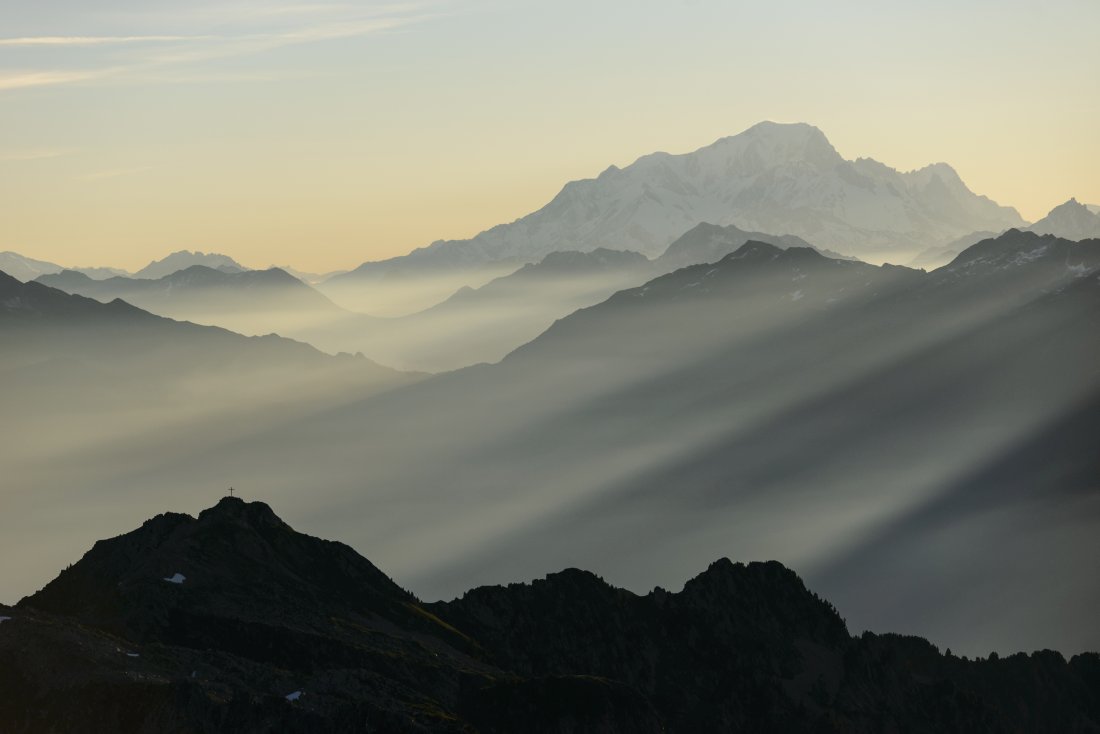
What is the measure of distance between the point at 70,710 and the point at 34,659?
10532 millimetres

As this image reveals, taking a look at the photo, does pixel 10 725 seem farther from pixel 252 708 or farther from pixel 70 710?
pixel 252 708

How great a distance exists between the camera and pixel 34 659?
198 metres

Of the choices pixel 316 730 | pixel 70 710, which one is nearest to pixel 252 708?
pixel 316 730

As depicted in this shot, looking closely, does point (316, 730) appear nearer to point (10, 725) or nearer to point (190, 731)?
point (190, 731)

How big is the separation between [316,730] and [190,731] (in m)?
15.6

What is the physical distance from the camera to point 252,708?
647ft

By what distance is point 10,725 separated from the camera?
190625 mm

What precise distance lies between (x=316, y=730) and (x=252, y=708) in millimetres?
8028

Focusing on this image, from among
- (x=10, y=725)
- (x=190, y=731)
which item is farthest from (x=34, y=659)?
(x=190, y=731)

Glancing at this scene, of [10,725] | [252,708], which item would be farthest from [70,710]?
[252,708]

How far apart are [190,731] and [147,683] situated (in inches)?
351

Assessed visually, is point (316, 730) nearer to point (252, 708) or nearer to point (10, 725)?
point (252, 708)

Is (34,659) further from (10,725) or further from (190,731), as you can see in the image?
(190,731)

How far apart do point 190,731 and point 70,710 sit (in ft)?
45.8
